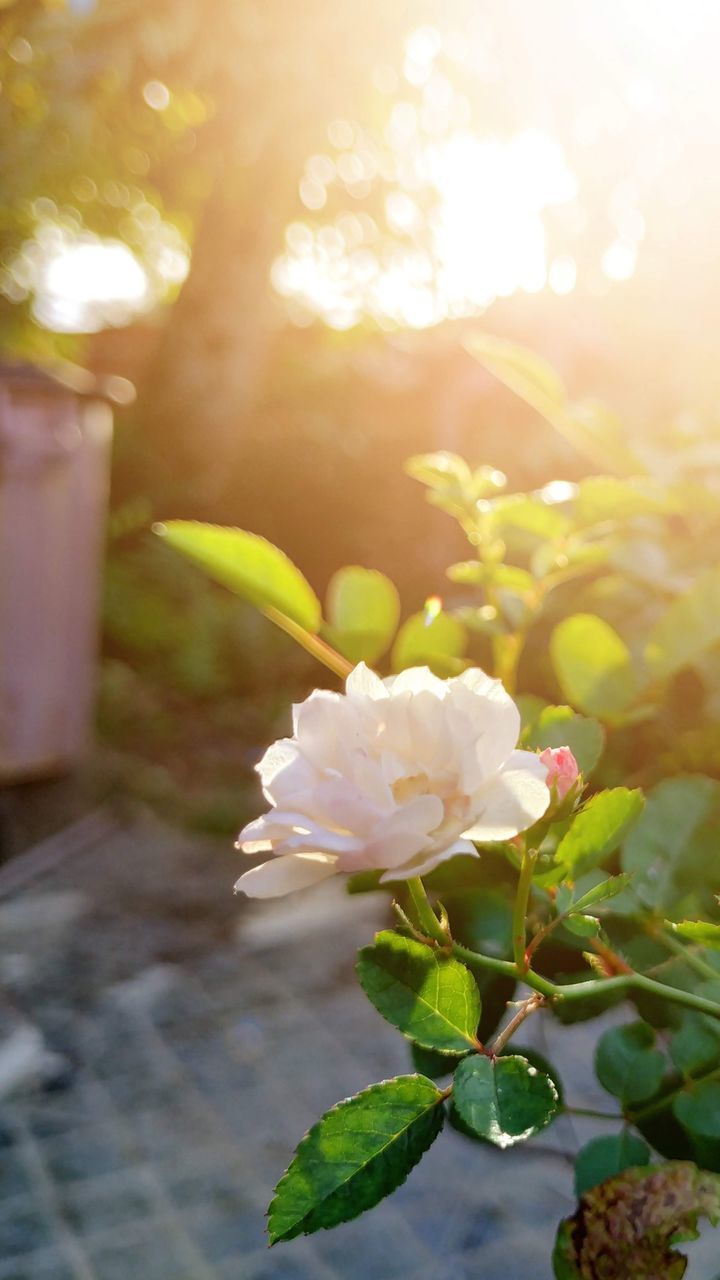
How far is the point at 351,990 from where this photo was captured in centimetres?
220

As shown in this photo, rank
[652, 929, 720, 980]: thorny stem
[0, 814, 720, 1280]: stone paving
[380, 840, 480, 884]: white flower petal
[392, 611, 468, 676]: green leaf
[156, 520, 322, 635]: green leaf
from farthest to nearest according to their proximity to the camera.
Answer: [0, 814, 720, 1280]: stone paving
[392, 611, 468, 676]: green leaf
[156, 520, 322, 635]: green leaf
[652, 929, 720, 980]: thorny stem
[380, 840, 480, 884]: white flower petal

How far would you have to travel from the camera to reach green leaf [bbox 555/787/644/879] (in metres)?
0.60

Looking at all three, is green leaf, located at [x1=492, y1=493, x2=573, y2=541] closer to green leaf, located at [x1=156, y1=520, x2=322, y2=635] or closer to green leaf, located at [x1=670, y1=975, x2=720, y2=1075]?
green leaf, located at [x1=156, y1=520, x2=322, y2=635]

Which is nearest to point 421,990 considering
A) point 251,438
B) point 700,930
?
point 700,930

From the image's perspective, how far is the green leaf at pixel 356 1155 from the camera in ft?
1.71

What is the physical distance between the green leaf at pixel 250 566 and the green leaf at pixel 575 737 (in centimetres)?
19

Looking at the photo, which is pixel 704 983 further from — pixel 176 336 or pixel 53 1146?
pixel 176 336

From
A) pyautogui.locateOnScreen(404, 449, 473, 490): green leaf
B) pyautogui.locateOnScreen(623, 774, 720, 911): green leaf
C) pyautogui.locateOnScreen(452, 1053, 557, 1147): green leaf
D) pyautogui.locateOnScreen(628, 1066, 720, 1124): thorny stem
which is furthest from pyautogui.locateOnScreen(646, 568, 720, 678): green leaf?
pyautogui.locateOnScreen(452, 1053, 557, 1147): green leaf

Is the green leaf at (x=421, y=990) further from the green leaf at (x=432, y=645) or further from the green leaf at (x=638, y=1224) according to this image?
the green leaf at (x=432, y=645)

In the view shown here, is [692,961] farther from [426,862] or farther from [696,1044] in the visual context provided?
[426,862]

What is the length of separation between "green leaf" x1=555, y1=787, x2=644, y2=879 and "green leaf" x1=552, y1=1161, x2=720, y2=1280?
21cm

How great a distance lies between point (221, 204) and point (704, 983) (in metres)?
7.37

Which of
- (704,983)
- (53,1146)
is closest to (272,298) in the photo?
(53,1146)

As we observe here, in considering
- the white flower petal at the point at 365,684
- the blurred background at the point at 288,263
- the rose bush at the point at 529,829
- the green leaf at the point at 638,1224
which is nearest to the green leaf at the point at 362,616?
the rose bush at the point at 529,829
